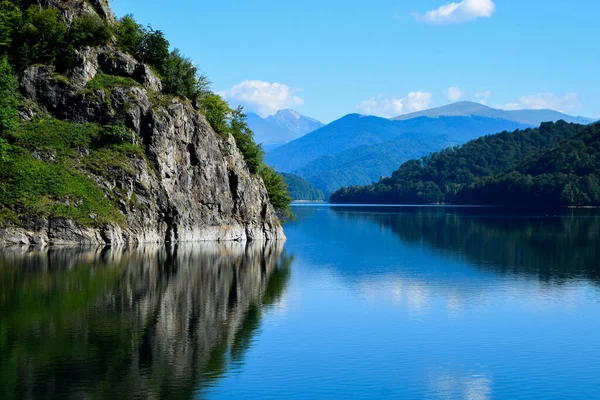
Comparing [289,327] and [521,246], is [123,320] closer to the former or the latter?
[289,327]

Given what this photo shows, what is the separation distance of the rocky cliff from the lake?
36.8ft

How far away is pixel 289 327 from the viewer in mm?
44469

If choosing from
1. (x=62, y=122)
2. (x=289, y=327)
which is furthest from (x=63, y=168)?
(x=289, y=327)

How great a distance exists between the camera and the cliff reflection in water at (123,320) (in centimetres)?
3086

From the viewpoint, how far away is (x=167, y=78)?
108m

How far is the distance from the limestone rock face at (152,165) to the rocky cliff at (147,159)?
134 mm

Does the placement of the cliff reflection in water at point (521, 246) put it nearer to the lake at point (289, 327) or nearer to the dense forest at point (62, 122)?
the lake at point (289, 327)

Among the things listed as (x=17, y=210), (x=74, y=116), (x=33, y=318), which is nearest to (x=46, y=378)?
(x=33, y=318)

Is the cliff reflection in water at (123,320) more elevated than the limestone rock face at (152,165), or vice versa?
the limestone rock face at (152,165)

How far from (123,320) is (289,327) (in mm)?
10314


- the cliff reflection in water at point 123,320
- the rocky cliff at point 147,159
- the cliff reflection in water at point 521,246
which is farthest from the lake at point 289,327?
the rocky cliff at point 147,159

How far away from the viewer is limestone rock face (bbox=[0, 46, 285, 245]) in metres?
93.5

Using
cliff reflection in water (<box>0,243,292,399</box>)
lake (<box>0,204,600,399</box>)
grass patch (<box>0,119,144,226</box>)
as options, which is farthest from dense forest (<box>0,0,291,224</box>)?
cliff reflection in water (<box>0,243,292,399</box>)

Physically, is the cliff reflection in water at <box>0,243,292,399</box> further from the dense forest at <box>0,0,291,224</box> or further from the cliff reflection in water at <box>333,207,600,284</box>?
the cliff reflection in water at <box>333,207,600,284</box>
